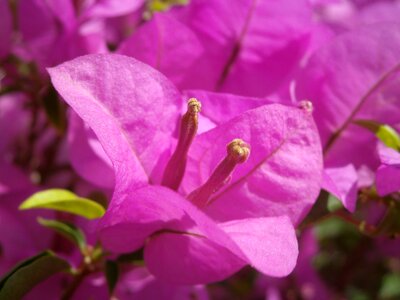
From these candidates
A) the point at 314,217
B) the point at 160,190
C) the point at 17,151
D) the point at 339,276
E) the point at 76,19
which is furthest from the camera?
the point at 339,276

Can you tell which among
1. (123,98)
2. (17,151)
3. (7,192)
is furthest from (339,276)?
(123,98)

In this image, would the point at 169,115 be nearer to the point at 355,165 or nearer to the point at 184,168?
the point at 184,168

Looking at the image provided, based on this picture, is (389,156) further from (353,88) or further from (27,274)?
(27,274)

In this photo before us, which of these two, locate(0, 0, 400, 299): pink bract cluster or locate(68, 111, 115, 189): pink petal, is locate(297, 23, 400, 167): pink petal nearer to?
locate(0, 0, 400, 299): pink bract cluster

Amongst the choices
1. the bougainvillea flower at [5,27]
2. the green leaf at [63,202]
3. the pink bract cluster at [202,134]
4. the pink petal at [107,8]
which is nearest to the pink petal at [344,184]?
the pink bract cluster at [202,134]

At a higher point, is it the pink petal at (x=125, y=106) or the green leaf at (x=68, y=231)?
the pink petal at (x=125, y=106)

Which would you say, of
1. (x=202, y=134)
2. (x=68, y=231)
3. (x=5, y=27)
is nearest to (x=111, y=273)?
(x=68, y=231)

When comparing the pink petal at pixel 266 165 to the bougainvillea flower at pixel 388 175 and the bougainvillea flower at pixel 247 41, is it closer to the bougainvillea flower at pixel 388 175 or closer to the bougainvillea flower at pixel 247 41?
the bougainvillea flower at pixel 388 175
